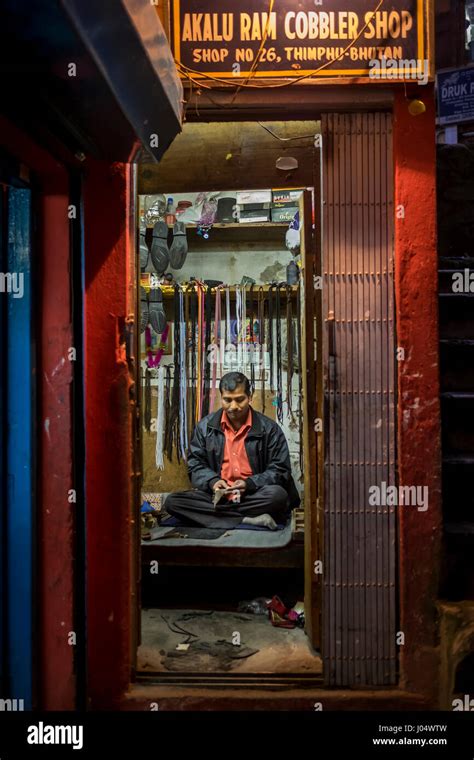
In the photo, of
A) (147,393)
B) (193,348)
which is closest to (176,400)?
(147,393)

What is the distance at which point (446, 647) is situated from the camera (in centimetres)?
289

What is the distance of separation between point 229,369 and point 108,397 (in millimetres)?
3394

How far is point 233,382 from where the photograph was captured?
19.1 ft

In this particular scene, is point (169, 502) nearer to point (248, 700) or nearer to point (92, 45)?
point (248, 700)

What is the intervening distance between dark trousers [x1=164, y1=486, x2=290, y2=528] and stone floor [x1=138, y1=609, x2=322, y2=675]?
3.33 feet

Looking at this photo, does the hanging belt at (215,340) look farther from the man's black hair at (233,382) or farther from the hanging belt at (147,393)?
the hanging belt at (147,393)

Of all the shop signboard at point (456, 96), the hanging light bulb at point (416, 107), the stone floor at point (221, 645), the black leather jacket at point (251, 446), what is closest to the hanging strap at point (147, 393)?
the black leather jacket at point (251, 446)

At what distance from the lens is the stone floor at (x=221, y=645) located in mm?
3227

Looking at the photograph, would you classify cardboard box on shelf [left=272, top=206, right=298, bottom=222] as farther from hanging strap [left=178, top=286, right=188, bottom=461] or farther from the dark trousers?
the dark trousers

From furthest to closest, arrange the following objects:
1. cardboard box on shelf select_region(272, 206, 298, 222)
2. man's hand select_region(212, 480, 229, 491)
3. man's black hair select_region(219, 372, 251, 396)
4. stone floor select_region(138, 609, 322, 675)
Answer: cardboard box on shelf select_region(272, 206, 298, 222) → man's black hair select_region(219, 372, 251, 396) → man's hand select_region(212, 480, 229, 491) → stone floor select_region(138, 609, 322, 675)

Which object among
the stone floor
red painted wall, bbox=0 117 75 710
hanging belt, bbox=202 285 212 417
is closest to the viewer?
red painted wall, bbox=0 117 75 710

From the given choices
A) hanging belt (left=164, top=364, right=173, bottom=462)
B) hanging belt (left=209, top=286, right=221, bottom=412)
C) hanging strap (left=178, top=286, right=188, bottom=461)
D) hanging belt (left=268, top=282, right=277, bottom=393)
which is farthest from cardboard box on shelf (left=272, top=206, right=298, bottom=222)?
hanging belt (left=164, top=364, right=173, bottom=462)

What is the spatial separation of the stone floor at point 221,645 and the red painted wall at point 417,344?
82cm

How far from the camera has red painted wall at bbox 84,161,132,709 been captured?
2986 mm
